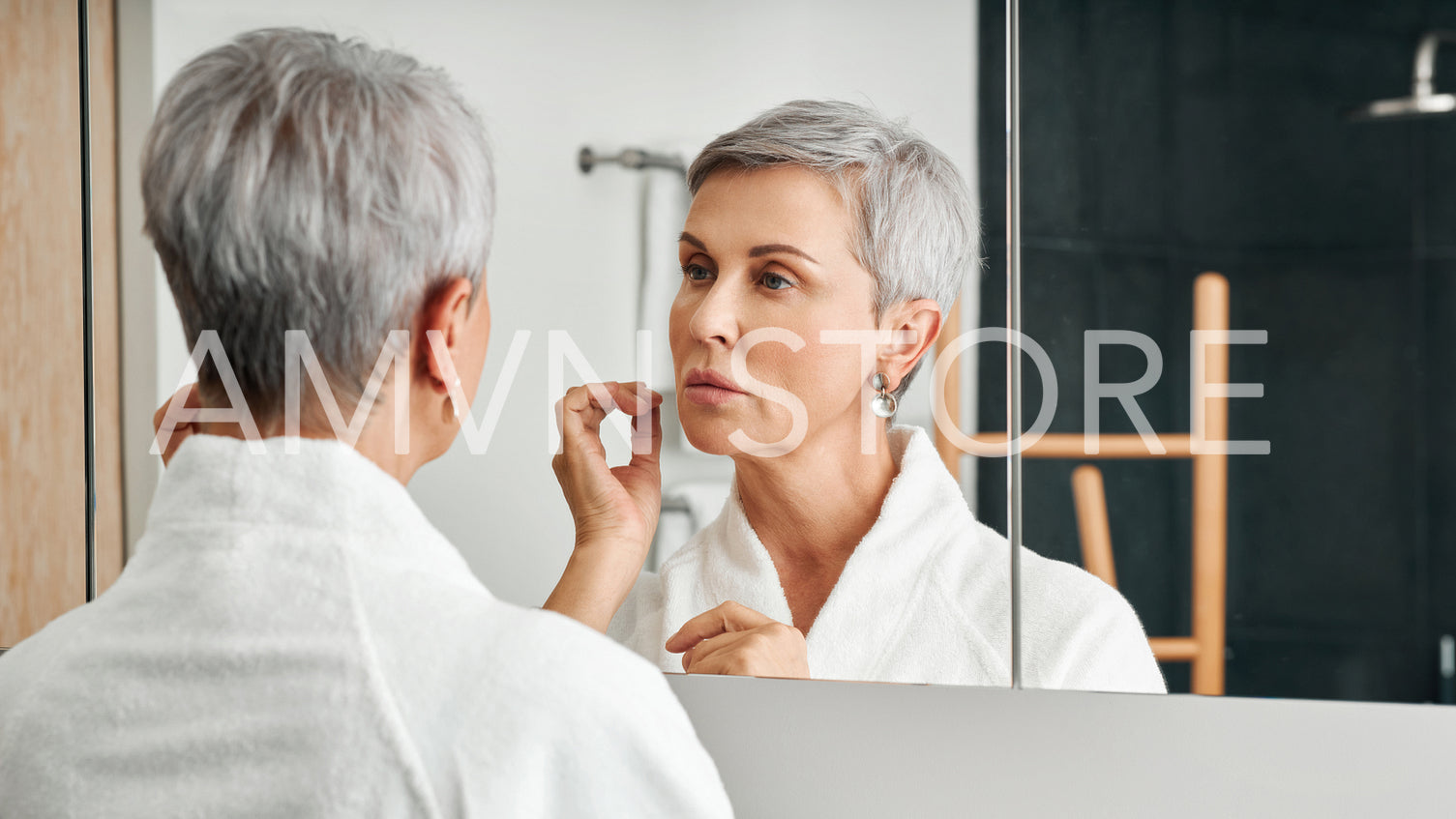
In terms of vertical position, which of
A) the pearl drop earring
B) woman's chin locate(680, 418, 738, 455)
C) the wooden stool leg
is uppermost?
the pearl drop earring

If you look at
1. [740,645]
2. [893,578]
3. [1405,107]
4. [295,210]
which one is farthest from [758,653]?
[1405,107]

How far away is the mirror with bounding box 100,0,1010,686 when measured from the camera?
0.83 m

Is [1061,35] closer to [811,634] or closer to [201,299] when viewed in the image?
[811,634]

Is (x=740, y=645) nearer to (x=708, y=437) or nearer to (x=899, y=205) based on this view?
(x=708, y=437)

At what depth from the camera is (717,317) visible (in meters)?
0.82

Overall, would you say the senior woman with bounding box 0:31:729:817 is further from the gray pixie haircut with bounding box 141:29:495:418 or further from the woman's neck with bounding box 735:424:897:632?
the woman's neck with bounding box 735:424:897:632

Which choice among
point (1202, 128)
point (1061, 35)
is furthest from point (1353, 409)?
point (1061, 35)

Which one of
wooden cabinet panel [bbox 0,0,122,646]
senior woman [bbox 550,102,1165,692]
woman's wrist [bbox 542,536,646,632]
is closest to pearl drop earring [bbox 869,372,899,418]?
senior woman [bbox 550,102,1165,692]

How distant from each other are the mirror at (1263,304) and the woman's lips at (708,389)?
20 centimetres

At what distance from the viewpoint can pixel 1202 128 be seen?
2.57 feet

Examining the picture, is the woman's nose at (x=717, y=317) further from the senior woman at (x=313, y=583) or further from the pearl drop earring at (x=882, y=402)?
the senior woman at (x=313, y=583)

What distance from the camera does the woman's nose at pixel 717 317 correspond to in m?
0.82

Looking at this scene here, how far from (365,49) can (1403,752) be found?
901 millimetres

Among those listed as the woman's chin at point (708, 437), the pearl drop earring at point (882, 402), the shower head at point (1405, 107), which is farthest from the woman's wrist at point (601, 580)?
the shower head at point (1405, 107)
